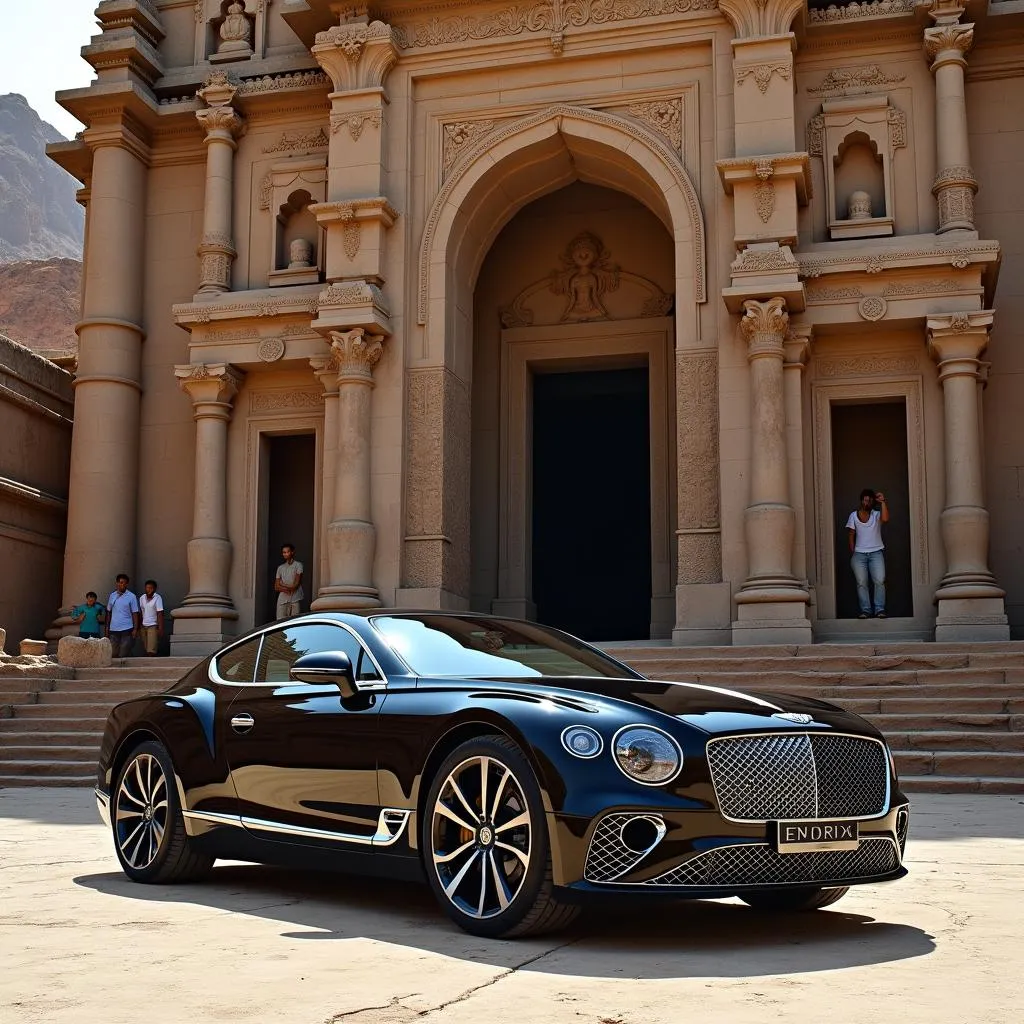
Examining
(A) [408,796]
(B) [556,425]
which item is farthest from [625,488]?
(A) [408,796]

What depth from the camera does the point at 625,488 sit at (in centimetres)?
2688

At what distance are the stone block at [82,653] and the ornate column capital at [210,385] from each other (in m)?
4.89

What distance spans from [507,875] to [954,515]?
46.1 feet

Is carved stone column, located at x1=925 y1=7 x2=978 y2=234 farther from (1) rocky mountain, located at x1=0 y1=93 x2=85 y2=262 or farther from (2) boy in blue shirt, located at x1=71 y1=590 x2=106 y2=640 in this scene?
(1) rocky mountain, located at x1=0 y1=93 x2=85 y2=262

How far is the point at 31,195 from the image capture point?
10956cm

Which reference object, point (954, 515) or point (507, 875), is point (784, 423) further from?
point (507, 875)

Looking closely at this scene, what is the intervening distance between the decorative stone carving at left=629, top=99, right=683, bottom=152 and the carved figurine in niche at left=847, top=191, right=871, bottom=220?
8.35 ft

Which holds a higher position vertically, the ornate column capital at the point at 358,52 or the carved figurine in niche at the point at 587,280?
the ornate column capital at the point at 358,52

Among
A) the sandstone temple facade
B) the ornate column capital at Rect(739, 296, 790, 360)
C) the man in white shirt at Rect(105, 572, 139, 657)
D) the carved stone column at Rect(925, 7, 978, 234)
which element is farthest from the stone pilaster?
the carved stone column at Rect(925, 7, 978, 234)

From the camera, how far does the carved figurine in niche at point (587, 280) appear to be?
23.4m

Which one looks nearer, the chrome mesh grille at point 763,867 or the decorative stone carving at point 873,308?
the chrome mesh grille at point 763,867

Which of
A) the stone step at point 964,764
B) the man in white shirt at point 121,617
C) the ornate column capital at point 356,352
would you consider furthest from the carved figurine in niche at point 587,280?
the stone step at point 964,764

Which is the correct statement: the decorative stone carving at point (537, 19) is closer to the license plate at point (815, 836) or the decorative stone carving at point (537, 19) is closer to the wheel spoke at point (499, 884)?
the license plate at point (815, 836)

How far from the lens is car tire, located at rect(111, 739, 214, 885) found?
22.1ft
